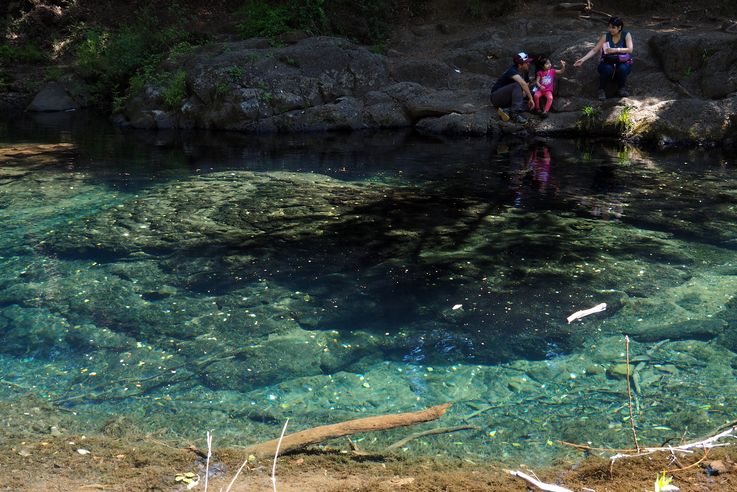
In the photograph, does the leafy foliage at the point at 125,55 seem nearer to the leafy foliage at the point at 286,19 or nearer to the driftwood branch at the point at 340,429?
the leafy foliage at the point at 286,19

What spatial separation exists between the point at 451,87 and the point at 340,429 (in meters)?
15.5

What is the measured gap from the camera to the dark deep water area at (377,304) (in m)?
4.20

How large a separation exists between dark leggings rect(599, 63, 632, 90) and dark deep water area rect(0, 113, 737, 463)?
214 inches

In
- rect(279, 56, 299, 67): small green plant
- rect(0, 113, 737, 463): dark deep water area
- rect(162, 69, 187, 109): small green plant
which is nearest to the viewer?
rect(0, 113, 737, 463): dark deep water area

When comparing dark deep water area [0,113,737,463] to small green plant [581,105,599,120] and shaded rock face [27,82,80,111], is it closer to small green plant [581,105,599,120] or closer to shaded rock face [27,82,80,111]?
small green plant [581,105,599,120]

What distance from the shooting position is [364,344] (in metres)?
5.07

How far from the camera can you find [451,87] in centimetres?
1802

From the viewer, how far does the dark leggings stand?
15258 mm

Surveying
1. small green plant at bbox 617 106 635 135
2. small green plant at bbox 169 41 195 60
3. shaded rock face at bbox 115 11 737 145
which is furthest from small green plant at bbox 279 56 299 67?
small green plant at bbox 617 106 635 135

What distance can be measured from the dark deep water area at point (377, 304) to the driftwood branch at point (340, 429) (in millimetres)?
70

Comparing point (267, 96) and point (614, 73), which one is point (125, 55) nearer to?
point (267, 96)

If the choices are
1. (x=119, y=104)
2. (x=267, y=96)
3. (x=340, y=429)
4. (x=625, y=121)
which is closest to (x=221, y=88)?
(x=267, y=96)

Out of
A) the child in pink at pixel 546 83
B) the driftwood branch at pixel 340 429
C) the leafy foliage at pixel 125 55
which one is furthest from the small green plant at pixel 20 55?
the driftwood branch at pixel 340 429

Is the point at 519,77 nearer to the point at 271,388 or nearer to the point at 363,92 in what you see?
the point at 363,92
